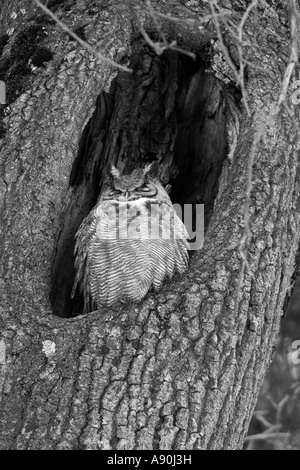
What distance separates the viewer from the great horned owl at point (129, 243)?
11.4 ft

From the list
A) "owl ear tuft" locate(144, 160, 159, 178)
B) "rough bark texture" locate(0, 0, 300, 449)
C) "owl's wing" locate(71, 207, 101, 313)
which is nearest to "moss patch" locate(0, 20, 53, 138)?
"rough bark texture" locate(0, 0, 300, 449)

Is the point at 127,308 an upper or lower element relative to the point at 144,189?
lower

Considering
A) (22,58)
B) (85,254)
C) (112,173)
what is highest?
(22,58)

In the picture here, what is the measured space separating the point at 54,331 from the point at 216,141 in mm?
1682

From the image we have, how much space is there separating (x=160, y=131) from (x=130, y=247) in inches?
46.9

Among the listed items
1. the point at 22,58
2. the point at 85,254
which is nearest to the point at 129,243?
the point at 85,254

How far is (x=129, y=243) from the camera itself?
3449 millimetres

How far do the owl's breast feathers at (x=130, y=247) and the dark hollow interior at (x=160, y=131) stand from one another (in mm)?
457

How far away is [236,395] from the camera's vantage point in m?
2.87

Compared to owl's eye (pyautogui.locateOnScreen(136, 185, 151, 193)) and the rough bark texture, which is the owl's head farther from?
the rough bark texture

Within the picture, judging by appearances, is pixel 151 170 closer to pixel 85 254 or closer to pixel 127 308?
pixel 85 254

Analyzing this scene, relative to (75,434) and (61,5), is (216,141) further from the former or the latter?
(75,434)
